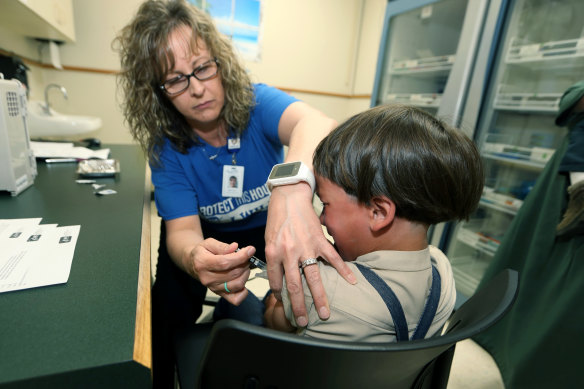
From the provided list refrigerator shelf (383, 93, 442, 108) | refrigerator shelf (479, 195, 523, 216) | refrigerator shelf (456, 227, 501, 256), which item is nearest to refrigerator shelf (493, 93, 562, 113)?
refrigerator shelf (383, 93, 442, 108)

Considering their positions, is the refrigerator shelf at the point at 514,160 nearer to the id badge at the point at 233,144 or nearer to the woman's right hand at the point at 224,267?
the id badge at the point at 233,144

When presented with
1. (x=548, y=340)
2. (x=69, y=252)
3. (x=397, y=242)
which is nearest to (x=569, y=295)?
(x=548, y=340)

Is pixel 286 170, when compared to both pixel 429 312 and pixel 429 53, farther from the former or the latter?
pixel 429 53

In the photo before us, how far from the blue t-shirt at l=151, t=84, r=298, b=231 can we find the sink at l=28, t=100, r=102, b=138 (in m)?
1.34

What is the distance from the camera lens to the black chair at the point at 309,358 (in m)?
0.31

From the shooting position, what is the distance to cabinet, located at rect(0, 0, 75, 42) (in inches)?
60.6

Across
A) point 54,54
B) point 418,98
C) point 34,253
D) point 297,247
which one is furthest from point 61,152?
point 418,98

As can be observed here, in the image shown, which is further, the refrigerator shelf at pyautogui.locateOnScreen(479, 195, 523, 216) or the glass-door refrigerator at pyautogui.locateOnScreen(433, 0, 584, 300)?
the refrigerator shelf at pyautogui.locateOnScreen(479, 195, 523, 216)

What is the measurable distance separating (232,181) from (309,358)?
0.87 metres

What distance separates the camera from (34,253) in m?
0.62

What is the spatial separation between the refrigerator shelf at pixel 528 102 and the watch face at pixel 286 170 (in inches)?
58.6

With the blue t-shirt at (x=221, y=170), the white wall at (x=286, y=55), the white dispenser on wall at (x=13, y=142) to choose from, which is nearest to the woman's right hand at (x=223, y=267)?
the blue t-shirt at (x=221, y=170)

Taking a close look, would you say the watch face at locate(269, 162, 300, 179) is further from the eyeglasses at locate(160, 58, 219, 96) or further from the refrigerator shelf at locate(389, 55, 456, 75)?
the refrigerator shelf at locate(389, 55, 456, 75)

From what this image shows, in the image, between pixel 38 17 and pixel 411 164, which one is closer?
pixel 411 164
